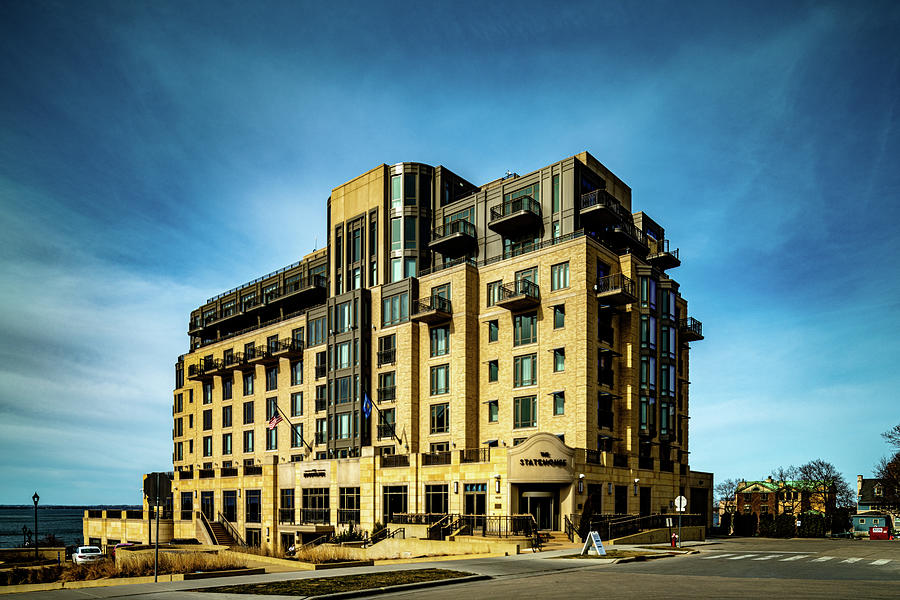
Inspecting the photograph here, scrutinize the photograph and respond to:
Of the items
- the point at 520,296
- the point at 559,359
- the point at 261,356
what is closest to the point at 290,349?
the point at 261,356

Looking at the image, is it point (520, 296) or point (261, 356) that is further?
point (261, 356)

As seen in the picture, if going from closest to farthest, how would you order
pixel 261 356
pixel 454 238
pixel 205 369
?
pixel 454 238, pixel 261 356, pixel 205 369

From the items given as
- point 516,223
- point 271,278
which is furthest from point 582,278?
point 271,278

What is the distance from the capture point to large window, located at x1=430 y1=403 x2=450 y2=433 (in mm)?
53844

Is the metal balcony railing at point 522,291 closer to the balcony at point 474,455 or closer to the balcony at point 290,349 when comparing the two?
the balcony at point 474,455

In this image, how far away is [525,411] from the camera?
5034 cm

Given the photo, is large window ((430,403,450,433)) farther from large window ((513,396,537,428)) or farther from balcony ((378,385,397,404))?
large window ((513,396,537,428))

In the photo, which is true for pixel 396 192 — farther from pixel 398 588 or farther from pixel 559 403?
pixel 398 588

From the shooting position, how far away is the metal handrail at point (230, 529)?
210 ft

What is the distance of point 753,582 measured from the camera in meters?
19.8

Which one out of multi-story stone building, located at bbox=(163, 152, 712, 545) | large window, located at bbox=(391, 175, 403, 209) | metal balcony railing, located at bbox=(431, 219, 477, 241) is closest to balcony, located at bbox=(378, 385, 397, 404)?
multi-story stone building, located at bbox=(163, 152, 712, 545)

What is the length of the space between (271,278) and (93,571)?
57.1 meters

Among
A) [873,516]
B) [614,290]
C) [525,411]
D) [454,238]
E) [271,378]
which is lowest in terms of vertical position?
[873,516]

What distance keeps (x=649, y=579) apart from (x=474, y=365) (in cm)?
3392
